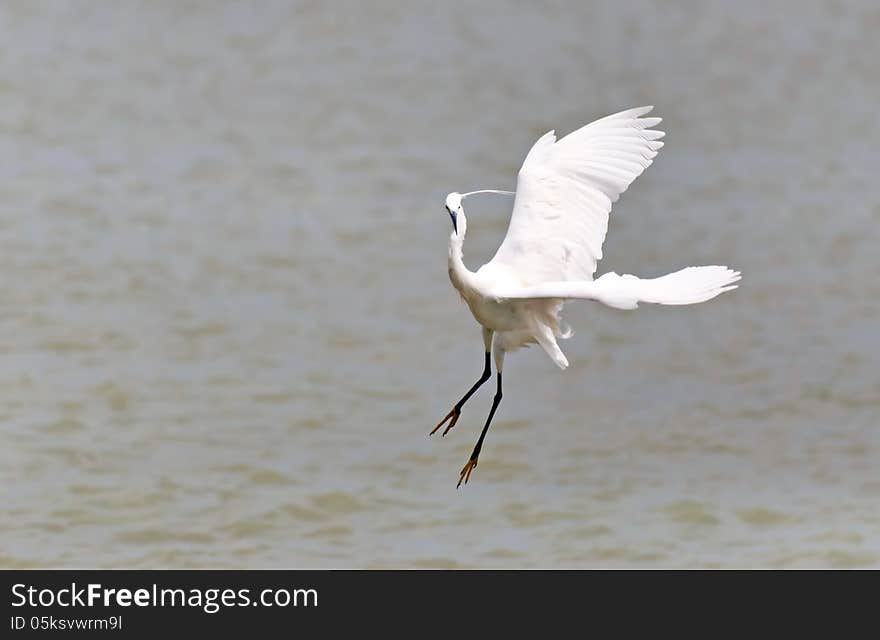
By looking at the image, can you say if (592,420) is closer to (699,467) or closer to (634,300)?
(699,467)

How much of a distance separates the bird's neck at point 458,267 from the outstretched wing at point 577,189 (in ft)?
1.67

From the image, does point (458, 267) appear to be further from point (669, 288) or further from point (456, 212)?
point (669, 288)

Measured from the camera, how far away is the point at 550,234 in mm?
8117

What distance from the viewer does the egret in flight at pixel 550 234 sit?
25.3 feet

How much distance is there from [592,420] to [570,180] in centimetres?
587

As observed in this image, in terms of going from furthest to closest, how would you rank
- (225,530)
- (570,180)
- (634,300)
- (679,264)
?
(679,264) → (225,530) → (570,180) → (634,300)

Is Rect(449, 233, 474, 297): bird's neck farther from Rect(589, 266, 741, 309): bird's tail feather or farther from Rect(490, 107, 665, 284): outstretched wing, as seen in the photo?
Rect(589, 266, 741, 309): bird's tail feather

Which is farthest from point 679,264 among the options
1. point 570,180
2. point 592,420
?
point 570,180

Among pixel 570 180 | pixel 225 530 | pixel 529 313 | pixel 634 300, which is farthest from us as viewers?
pixel 225 530

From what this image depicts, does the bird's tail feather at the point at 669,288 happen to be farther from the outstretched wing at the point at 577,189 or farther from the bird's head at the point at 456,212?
the outstretched wing at the point at 577,189

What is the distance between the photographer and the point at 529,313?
776 cm

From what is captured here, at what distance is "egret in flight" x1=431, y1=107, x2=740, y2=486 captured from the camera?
7707 millimetres

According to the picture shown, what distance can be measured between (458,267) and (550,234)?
73 centimetres

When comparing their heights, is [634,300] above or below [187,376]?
below
